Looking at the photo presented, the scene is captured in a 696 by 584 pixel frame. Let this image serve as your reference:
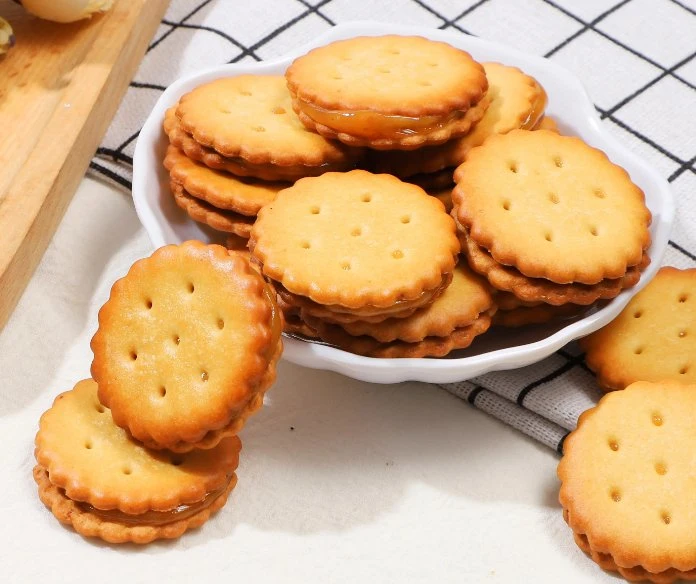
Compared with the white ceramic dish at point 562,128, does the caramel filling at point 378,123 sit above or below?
above

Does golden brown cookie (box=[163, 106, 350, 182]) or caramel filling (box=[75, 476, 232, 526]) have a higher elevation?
golden brown cookie (box=[163, 106, 350, 182])

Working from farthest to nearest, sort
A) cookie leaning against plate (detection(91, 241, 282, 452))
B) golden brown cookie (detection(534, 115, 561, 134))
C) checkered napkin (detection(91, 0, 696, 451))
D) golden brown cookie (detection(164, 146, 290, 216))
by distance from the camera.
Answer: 1. checkered napkin (detection(91, 0, 696, 451))
2. golden brown cookie (detection(534, 115, 561, 134))
3. golden brown cookie (detection(164, 146, 290, 216))
4. cookie leaning against plate (detection(91, 241, 282, 452))

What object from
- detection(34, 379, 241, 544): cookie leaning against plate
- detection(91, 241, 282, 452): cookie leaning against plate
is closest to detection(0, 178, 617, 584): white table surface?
detection(34, 379, 241, 544): cookie leaning against plate

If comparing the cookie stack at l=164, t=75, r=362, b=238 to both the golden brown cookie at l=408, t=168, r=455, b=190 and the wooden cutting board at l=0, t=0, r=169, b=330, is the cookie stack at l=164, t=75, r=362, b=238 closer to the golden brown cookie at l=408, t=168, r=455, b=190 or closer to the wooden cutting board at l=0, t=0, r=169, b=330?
the golden brown cookie at l=408, t=168, r=455, b=190

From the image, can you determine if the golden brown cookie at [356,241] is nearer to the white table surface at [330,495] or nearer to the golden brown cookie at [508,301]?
the golden brown cookie at [508,301]

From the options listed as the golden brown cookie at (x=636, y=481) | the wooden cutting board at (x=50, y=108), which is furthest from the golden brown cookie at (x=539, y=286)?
the wooden cutting board at (x=50, y=108)

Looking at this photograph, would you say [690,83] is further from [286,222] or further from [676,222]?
[286,222]
